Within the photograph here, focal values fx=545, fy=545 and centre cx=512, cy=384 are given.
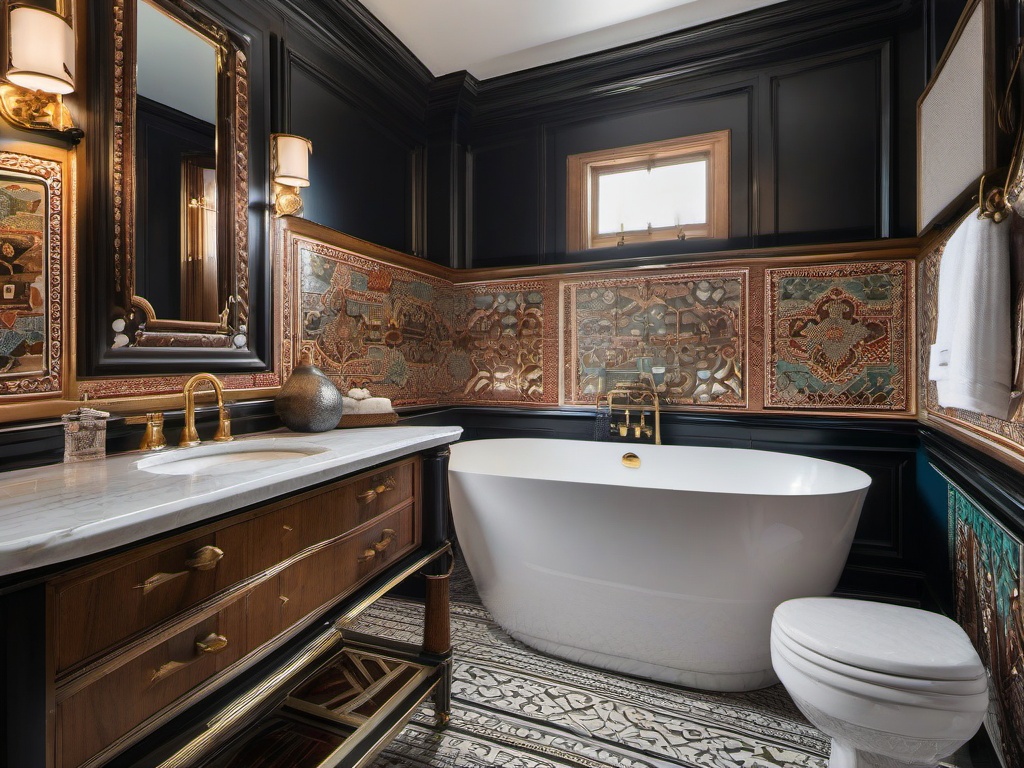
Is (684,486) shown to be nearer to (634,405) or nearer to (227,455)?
(634,405)

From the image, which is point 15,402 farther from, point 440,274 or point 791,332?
point 791,332

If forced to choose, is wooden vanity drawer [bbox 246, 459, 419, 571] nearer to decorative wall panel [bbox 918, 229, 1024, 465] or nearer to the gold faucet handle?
the gold faucet handle

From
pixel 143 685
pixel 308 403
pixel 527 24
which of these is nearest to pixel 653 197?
pixel 527 24

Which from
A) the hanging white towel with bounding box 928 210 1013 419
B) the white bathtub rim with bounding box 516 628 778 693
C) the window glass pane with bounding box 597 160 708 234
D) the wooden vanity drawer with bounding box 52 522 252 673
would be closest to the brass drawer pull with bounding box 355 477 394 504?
the wooden vanity drawer with bounding box 52 522 252 673

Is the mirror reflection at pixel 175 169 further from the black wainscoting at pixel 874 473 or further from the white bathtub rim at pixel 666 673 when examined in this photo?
the white bathtub rim at pixel 666 673

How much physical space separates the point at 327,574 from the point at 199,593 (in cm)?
35

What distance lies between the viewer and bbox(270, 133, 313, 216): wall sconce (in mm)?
2006

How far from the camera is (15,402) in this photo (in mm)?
1278

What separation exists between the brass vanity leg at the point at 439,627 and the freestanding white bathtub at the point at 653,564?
0.40 m

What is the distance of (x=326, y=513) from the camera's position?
1235 millimetres

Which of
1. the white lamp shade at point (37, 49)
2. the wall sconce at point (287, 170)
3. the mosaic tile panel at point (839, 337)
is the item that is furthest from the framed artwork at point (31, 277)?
the mosaic tile panel at point (839, 337)

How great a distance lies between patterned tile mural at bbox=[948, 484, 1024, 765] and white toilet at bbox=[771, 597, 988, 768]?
0.36 ft

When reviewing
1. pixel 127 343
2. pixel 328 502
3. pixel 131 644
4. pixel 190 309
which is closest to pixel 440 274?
pixel 190 309

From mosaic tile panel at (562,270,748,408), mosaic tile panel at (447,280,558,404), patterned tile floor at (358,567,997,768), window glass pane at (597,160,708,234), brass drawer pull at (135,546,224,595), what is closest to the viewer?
brass drawer pull at (135,546,224,595)
